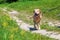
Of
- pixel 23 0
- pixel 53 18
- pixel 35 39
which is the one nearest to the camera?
pixel 35 39

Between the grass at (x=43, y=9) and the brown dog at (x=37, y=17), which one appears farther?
the grass at (x=43, y=9)

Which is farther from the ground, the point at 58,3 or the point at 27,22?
the point at 27,22

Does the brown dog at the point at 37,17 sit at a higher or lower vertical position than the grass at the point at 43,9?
higher

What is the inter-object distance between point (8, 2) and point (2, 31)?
2180cm

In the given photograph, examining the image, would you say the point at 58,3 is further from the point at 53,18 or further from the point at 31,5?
the point at 53,18

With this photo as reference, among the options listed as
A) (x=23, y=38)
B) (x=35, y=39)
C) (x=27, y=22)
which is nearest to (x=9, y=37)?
(x=23, y=38)

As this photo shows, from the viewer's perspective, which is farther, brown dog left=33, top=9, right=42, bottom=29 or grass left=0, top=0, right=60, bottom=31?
grass left=0, top=0, right=60, bottom=31

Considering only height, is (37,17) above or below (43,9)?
above

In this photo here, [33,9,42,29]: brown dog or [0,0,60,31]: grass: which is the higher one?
[33,9,42,29]: brown dog

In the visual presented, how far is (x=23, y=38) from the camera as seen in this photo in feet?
26.2

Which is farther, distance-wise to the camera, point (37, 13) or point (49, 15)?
point (49, 15)

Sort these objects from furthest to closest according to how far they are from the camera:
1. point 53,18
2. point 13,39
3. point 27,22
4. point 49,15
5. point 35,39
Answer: point 49,15 < point 53,18 < point 27,22 < point 35,39 < point 13,39

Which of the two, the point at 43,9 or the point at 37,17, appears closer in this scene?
the point at 37,17

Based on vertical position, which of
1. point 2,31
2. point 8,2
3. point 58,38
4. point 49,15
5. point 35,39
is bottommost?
point 8,2
